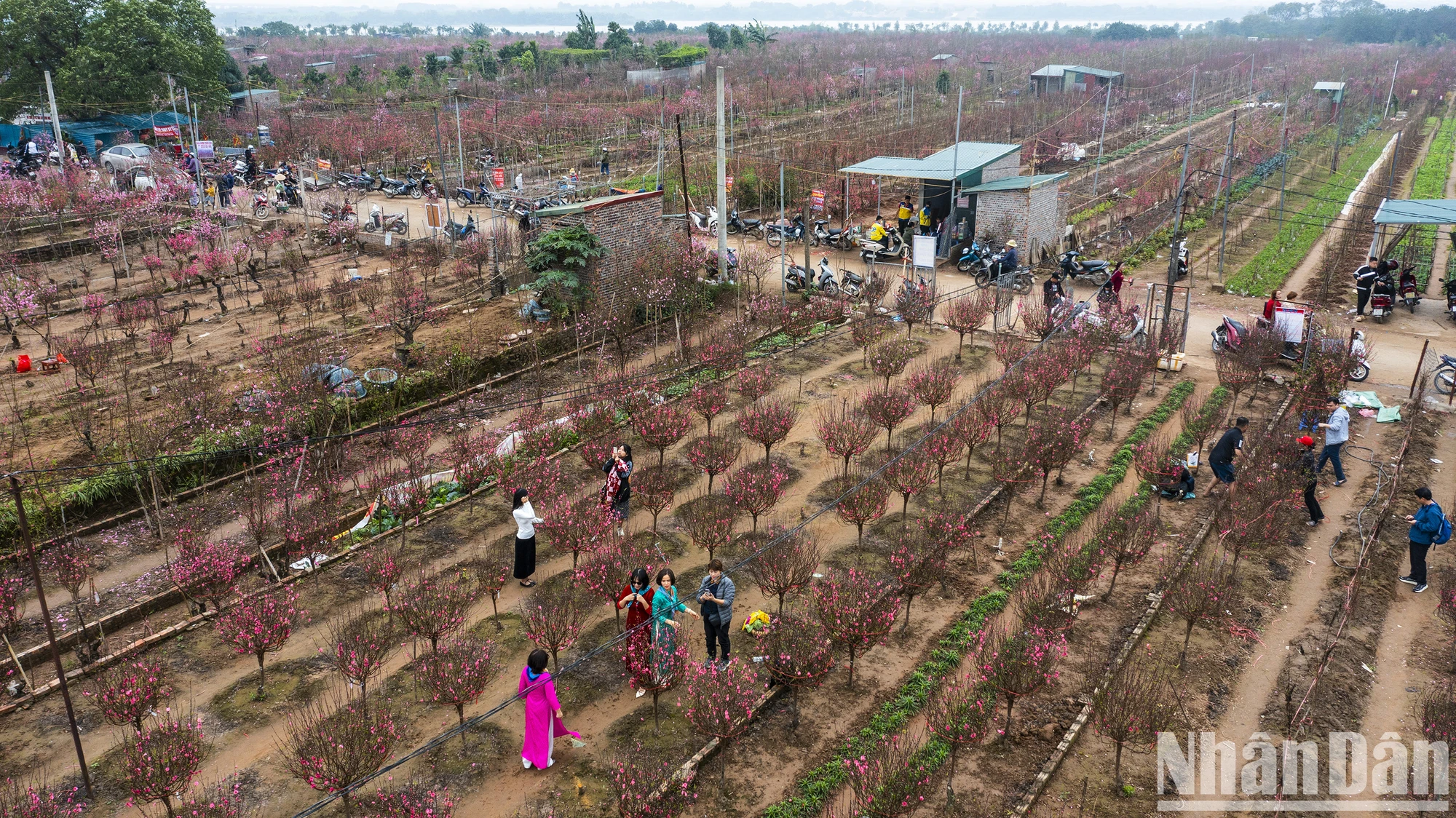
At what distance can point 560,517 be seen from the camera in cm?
1012

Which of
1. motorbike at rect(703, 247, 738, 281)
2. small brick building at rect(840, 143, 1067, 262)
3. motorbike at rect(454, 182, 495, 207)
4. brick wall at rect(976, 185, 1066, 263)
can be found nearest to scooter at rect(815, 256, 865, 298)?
motorbike at rect(703, 247, 738, 281)

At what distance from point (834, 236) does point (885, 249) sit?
6.67ft

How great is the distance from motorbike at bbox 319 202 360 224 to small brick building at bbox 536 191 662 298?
29.1 ft

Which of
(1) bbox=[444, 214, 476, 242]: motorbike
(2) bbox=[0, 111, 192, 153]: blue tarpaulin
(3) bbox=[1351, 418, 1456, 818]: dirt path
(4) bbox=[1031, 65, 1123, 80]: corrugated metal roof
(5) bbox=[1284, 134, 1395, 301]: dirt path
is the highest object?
(4) bbox=[1031, 65, 1123, 80]: corrugated metal roof

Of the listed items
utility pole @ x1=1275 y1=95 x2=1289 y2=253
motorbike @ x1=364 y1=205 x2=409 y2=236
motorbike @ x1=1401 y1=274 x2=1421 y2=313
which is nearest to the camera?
motorbike @ x1=1401 y1=274 x2=1421 y2=313

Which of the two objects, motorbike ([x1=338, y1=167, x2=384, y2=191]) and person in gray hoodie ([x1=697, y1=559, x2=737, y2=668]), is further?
motorbike ([x1=338, y1=167, x2=384, y2=191])

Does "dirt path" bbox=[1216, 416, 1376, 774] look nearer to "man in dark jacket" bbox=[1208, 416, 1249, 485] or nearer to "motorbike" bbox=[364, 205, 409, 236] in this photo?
"man in dark jacket" bbox=[1208, 416, 1249, 485]

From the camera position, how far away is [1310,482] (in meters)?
11.8

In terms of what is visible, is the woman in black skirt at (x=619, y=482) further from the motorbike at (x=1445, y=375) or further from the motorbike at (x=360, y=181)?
the motorbike at (x=360, y=181)

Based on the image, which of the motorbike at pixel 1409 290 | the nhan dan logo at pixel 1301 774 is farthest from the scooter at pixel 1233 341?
the nhan dan logo at pixel 1301 774

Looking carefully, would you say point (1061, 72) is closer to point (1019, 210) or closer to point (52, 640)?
point (1019, 210)

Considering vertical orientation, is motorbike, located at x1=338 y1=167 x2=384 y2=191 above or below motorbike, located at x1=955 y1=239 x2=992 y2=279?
above

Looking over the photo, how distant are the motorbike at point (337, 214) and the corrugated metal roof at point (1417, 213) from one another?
23.7 m

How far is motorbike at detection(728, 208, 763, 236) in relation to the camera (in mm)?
26703
